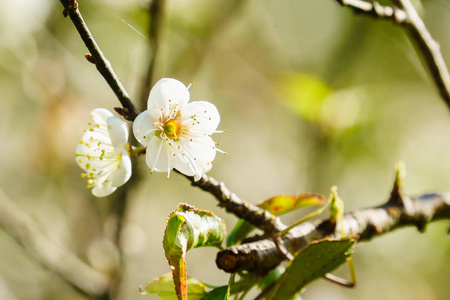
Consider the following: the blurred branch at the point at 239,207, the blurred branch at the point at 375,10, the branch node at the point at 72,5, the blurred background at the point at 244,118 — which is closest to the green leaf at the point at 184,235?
the blurred branch at the point at 239,207

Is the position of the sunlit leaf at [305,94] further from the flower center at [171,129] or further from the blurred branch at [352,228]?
the flower center at [171,129]

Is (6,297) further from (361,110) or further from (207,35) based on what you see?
(361,110)

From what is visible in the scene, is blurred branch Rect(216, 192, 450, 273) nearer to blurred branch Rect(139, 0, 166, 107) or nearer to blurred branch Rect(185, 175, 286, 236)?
blurred branch Rect(185, 175, 286, 236)

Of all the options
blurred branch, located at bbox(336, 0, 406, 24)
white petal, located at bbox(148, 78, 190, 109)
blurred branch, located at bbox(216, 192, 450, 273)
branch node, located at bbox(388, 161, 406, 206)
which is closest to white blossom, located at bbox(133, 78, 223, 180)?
white petal, located at bbox(148, 78, 190, 109)

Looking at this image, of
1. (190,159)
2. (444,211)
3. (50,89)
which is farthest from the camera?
(50,89)

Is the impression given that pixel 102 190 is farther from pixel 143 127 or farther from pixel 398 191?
pixel 398 191

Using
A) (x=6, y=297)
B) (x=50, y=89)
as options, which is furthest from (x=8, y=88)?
(x=6, y=297)
